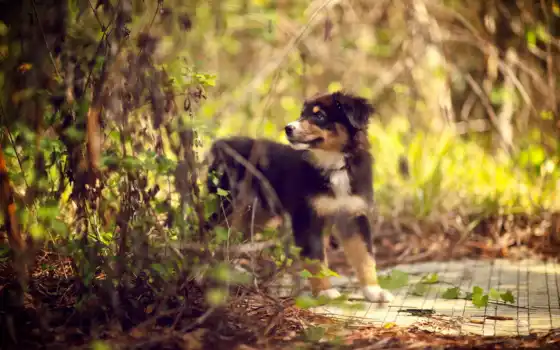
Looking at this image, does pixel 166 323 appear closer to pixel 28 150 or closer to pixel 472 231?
pixel 28 150

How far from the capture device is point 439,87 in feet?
27.0

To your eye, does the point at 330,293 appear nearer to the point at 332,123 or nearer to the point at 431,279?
the point at 431,279

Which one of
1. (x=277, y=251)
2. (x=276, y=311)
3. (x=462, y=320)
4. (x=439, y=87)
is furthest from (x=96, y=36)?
(x=439, y=87)

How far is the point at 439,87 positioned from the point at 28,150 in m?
5.60

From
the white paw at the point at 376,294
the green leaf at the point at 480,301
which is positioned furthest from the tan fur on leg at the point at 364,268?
the green leaf at the point at 480,301

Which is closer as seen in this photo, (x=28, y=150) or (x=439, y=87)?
(x=28, y=150)

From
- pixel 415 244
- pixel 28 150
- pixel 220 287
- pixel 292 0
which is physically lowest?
pixel 415 244

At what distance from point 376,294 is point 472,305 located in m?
0.65

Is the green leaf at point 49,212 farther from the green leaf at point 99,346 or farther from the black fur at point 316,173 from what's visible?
the black fur at point 316,173

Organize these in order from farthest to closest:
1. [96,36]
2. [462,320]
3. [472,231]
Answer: [472,231]
[96,36]
[462,320]

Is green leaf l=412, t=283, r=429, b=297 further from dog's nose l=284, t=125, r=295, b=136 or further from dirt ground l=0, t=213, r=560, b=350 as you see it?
dog's nose l=284, t=125, r=295, b=136

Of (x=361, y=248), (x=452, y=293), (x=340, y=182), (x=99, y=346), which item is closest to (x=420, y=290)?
(x=452, y=293)

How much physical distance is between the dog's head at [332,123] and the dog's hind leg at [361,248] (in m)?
0.56

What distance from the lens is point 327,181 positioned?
197 inches
